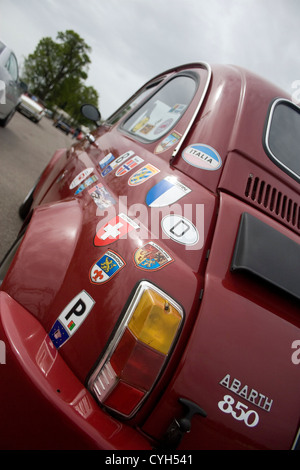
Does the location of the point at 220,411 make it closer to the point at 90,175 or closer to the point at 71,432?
the point at 71,432

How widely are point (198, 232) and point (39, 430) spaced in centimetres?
86

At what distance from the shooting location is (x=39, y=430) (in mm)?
928

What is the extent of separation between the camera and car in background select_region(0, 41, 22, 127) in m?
5.75

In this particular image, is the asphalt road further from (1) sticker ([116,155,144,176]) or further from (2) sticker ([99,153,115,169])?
(1) sticker ([116,155,144,176])

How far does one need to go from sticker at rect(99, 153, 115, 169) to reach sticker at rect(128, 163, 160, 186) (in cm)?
36

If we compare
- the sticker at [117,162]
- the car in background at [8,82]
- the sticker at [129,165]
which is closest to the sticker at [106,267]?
the sticker at [129,165]

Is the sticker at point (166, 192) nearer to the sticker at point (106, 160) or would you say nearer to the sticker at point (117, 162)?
the sticker at point (117, 162)

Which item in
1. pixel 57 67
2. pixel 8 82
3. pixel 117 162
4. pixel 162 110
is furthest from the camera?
pixel 57 67

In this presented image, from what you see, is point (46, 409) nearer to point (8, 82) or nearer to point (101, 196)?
point (101, 196)

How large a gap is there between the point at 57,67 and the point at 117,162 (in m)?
60.8

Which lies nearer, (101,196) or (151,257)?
(151,257)

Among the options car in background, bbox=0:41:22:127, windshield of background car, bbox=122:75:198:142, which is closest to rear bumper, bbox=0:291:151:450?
windshield of background car, bbox=122:75:198:142

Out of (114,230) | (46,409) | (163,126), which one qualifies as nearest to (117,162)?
(163,126)

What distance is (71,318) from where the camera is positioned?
113 cm
